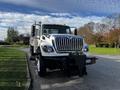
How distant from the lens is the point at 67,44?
1529 centimetres

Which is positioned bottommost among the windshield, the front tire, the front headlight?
the front tire

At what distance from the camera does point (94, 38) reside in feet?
345

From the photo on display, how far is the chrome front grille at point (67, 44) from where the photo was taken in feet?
49.9

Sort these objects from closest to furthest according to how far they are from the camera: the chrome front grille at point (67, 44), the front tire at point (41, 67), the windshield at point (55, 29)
→ 1. the front tire at point (41, 67)
2. the chrome front grille at point (67, 44)
3. the windshield at point (55, 29)

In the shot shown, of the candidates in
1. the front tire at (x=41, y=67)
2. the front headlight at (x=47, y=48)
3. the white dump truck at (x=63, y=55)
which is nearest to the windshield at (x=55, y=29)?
the white dump truck at (x=63, y=55)

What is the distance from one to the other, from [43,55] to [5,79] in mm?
2530

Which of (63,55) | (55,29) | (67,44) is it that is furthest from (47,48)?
(55,29)

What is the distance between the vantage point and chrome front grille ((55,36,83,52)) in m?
15.2

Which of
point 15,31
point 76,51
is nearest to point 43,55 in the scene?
point 76,51

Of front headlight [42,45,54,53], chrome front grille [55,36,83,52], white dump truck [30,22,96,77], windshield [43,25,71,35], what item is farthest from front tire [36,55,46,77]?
windshield [43,25,71,35]

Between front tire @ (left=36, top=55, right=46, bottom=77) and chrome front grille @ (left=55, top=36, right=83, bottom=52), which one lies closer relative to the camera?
front tire @ (left=36, top=55, right=46, bottom=77)

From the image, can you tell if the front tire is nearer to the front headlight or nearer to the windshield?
the front headlight

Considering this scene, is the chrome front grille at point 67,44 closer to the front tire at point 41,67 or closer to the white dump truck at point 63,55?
the white dump truck at point 63,55

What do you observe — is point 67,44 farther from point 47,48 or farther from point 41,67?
point 41,67
